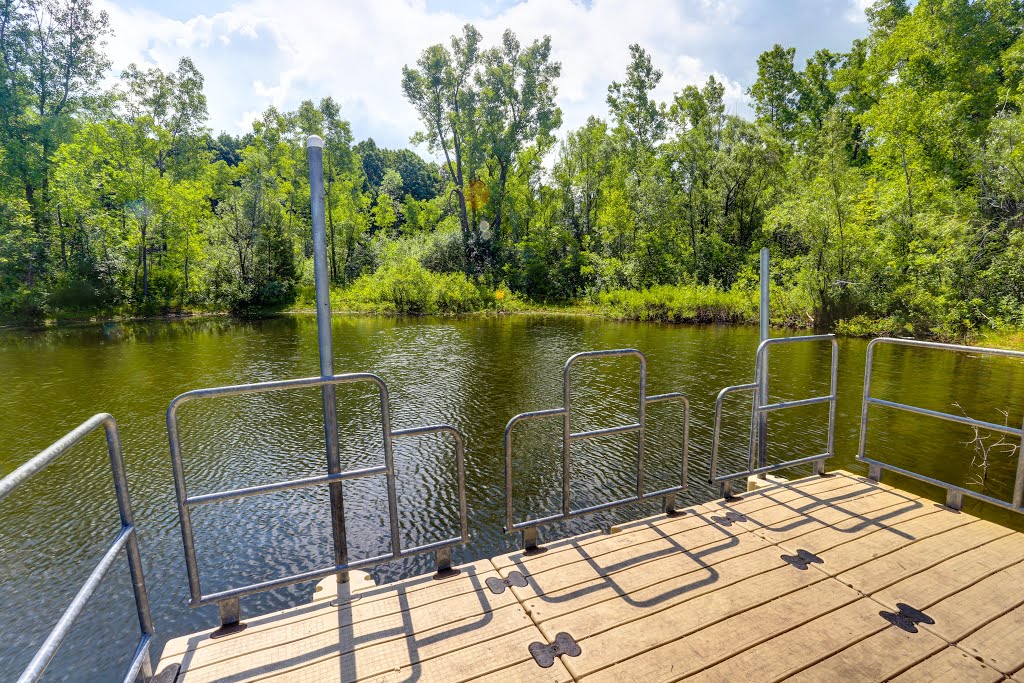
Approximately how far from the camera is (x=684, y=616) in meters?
2.54

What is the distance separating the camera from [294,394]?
11633 mm

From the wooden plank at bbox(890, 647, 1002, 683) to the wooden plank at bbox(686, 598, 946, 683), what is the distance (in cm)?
4

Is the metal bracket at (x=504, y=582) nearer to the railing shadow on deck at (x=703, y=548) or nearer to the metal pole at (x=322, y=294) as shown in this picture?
the railing shadow on deck at (x=703, y=548)

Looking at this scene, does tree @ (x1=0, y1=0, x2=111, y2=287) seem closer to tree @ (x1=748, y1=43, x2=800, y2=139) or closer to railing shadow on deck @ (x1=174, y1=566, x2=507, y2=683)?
railing shadow on deck @ (x1=174, y1=566, x2=507, y2=683)

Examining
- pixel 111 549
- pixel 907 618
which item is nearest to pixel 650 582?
pixel 907 618

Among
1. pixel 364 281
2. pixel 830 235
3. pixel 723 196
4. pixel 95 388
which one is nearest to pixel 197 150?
pixel 364 281

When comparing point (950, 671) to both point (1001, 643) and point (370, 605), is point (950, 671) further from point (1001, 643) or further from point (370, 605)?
point (370, 605)

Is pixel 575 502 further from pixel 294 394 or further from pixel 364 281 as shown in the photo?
pixel 364 281

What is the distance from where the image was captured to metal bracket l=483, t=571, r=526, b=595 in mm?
2763

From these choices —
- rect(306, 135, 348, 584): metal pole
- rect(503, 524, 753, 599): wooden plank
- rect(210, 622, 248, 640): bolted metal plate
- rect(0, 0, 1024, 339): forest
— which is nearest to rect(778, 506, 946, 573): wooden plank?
rect(503, 524, 753, 599): wooden plank

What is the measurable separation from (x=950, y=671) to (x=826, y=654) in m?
0.48

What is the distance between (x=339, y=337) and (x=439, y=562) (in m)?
17.9

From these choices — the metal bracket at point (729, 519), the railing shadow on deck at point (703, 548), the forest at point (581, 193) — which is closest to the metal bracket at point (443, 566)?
the railing shadow on deck at point (703, 548)

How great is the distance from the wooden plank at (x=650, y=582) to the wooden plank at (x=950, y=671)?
838 millimetres
